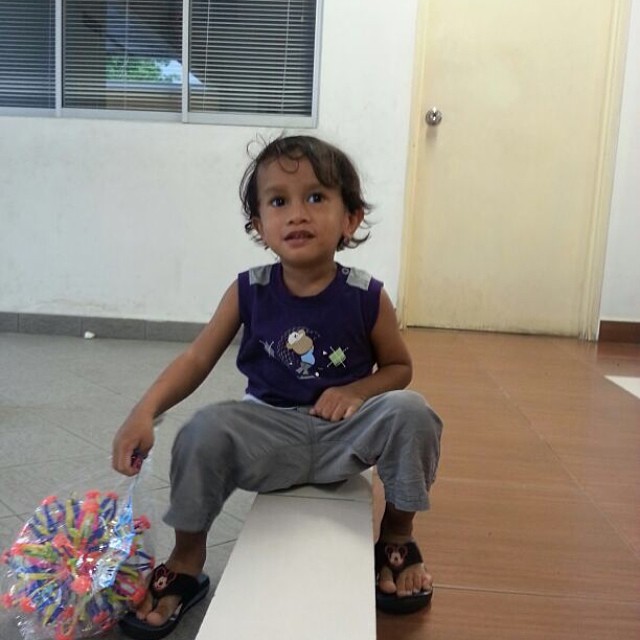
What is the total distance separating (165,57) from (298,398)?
2313 mm

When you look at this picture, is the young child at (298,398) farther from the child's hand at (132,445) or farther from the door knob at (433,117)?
the door knob at (433,117)

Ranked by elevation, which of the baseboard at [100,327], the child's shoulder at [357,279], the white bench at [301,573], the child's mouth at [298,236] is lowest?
the baseboard at [100,327]

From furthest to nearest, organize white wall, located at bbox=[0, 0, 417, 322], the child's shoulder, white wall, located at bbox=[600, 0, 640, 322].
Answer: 1. white wall, located at bbox=[600, 0, 640, 322]
2. white wall, located at bbox=[0, 0, 417, 322]
3. the child's shoulder

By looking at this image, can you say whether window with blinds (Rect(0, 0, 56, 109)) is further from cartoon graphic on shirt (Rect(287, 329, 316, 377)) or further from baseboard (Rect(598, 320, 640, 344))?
baseboard (Rect(598, 320, 640, 344))

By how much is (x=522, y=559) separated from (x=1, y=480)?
0.91m

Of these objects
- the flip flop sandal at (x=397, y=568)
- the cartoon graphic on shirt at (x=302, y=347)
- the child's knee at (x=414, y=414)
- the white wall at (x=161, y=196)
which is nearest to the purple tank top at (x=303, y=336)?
the cartoon graphic on shirt at (x=302, y=347)

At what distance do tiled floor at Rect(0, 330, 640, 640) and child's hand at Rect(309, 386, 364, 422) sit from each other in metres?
0.23

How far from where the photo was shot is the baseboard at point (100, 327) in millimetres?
2947

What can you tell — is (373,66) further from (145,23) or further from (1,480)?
(1,480)

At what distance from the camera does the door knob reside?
328 cm

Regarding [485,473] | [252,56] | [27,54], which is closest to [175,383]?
[485,473]

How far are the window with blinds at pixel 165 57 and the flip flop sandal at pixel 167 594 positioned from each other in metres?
2.28

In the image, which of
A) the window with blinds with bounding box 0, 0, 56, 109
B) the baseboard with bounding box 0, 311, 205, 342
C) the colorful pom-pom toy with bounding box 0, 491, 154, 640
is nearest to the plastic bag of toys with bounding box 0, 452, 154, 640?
the colorful pom-pom toy with bounding box 0, 491, 154, 640

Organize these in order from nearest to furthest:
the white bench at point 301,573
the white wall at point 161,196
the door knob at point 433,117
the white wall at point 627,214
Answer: the white bench at point 301,573 < the white wall at point 161,196 < the white wall at point 627,214 < the door knob at point 433,117
